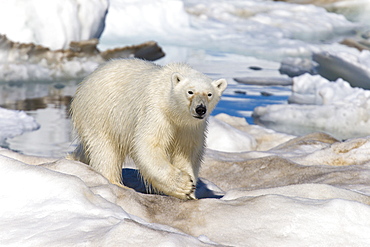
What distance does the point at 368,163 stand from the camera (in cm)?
536

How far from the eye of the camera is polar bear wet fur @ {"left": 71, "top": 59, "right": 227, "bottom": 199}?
3965 mm

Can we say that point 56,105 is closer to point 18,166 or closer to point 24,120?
point 24,120

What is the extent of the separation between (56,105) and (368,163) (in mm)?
11193

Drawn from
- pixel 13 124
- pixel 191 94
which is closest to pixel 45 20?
pixel 13 124

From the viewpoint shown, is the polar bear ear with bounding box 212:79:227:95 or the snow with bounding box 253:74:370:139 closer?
the polar bear ear with bounding box 212:79:227:95

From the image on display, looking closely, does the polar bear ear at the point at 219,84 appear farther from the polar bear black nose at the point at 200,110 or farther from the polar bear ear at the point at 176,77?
the polar bear black nose at the point at 200,110

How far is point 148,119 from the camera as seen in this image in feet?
13.6

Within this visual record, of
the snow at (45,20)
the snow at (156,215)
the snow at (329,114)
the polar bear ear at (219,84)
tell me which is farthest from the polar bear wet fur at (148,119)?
the snow at (45,20)

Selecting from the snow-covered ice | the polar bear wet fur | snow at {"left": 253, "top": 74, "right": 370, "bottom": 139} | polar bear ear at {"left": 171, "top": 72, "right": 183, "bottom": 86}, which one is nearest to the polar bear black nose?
the polar bear wet fur

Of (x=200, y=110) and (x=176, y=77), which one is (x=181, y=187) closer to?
(x=200, y=110)

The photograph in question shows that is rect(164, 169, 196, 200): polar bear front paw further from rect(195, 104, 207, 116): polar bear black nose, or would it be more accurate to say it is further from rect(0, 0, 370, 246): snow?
rect(195, 104, 207, 116): polar bear black nose

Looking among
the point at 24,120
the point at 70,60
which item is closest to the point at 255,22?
the point at 70,60

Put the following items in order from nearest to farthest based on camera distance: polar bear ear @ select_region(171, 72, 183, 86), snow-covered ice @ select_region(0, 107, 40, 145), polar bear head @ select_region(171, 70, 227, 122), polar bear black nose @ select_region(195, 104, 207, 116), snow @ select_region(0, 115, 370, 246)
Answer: snow @ select_region(0, 115, 370, 246) < polar bear black nose @ select_region(195, 104, 207, 116) < polar bear head @ select_region(171, 70, 227, 122) < polar bear ear @ select_region(171, 72, 183, 86) < snow-covered ice @ select_region(0, 107, 40, 145)

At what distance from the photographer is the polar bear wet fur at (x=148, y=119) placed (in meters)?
3.96
